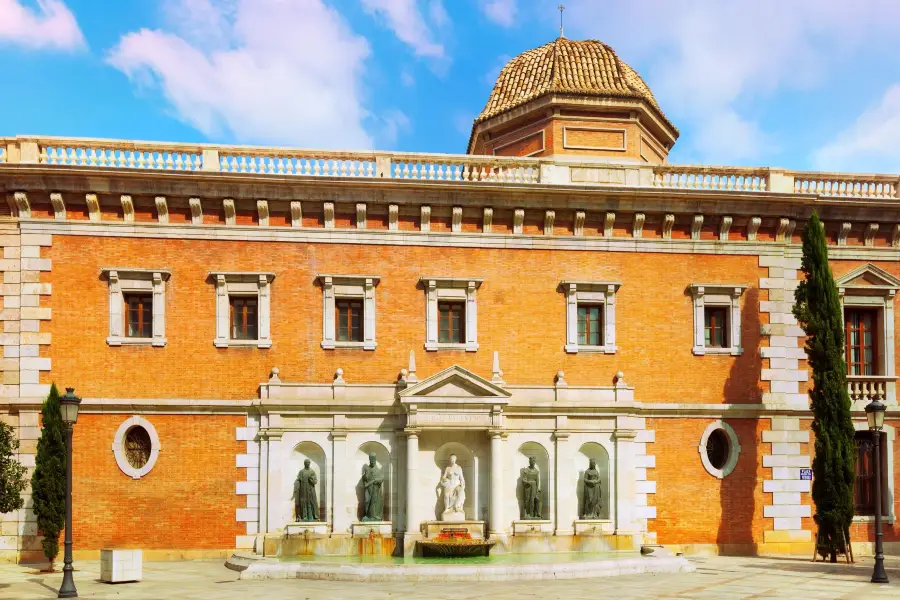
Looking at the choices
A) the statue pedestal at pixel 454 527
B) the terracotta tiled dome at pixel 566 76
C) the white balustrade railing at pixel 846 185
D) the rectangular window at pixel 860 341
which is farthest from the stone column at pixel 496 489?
the terracotta tiled dome at pixel 566 76

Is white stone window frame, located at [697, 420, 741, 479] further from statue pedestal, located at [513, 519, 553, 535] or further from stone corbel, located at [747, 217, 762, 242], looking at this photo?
stone corbel, located at [747, 217, 762, 242]

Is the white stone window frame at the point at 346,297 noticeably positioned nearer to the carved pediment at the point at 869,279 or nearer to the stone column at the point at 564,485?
the stone column at the point at 564,485

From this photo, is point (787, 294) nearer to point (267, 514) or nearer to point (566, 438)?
point (566, 438)

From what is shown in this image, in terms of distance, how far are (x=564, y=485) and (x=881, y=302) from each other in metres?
10.8

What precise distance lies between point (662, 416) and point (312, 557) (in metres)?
10.1

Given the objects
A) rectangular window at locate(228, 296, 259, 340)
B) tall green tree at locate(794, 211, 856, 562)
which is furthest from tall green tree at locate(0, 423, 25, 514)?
tall green tree at locate(794, 211, 856, 562)

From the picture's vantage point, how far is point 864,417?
2819 cm

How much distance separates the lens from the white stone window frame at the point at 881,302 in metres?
28.8

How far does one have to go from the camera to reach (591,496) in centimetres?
2630

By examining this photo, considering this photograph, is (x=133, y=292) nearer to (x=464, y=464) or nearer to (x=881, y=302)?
(x=464, y=464)

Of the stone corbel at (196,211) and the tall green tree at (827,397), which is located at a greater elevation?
the stone corbel at (196,211)

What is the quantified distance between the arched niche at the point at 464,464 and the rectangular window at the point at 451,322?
2.99 metres

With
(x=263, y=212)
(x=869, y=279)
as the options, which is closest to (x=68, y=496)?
(x=263, y=212)

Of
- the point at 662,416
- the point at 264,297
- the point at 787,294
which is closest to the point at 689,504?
the point at 662,416
